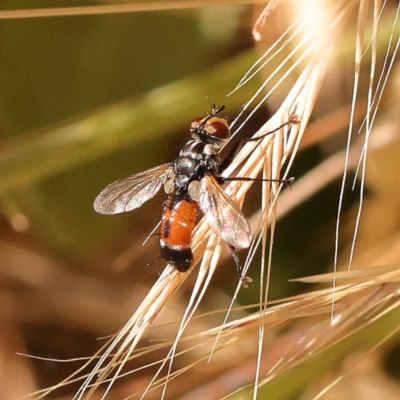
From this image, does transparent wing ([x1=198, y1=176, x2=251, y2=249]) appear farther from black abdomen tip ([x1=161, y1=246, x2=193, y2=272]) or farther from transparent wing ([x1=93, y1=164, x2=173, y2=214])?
transparent wing ([x1=93, y1=164, x2=173, y2=214])

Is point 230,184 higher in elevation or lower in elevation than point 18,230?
lower

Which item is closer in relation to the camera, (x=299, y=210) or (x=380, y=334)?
(x=380, y=334)

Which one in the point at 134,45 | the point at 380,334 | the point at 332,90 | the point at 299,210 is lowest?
the point at 380,334

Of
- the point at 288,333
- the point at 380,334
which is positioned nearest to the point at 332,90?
the point at 288,333

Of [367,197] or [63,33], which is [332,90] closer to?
[367,197]

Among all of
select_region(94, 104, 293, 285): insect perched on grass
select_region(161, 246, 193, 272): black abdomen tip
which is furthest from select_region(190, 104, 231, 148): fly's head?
select_region(161, 246, 193, 272): black abdomen tip

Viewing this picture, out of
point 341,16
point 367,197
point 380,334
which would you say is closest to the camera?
point 341,16

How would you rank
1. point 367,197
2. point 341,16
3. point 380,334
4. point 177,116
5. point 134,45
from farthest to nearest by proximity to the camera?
point 134,45, point 367,197, point 177,116, point 380,334, point 341,16

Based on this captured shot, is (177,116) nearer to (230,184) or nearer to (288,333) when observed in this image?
(230,184)

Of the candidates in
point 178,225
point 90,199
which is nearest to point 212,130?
point 178,225
